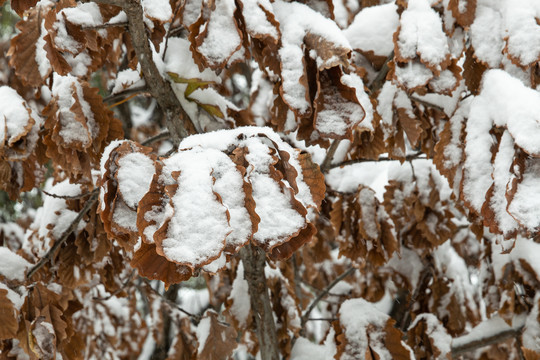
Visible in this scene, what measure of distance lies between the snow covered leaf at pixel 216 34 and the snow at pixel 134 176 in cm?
29

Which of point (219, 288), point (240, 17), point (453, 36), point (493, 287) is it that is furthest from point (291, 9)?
point (219, 288)

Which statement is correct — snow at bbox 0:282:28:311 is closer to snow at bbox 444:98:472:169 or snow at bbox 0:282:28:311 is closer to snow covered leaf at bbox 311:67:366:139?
snow covered leaf at bbox 311:67:366:139

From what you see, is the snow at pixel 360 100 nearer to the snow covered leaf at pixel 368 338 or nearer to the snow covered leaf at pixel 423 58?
the snow covered leaf at pixel 423 58

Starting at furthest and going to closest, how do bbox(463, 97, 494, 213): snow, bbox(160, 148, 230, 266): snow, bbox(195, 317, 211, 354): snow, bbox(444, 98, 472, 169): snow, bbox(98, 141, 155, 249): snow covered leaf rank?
1. bbox(195, 317, 211, 354): snow
2. bbox(444, 98, 472, 169): snow
3. bbox(463, 97, 494, 213): snow
4. bbox(98, 141, 155, 249): snow covered leaf
5. bbox(160, 148, 230, 266): snow

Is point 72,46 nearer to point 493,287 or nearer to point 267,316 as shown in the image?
point 267,316

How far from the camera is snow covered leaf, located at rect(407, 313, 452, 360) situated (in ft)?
5.27

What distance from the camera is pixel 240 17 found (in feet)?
3.46

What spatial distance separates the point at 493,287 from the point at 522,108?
3.14 ft

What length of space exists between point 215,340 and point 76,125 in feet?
2.29

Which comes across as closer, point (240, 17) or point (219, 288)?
point (240, 17)

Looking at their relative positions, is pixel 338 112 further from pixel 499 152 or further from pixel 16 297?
pixel 16 297

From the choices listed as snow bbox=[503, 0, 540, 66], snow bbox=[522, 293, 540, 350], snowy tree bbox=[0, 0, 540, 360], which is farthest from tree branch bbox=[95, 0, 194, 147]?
snow bbox=[522, 293, 540, 350]

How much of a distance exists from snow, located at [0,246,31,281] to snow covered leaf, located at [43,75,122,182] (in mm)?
403

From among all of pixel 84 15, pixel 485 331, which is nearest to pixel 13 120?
pixel 84 15
